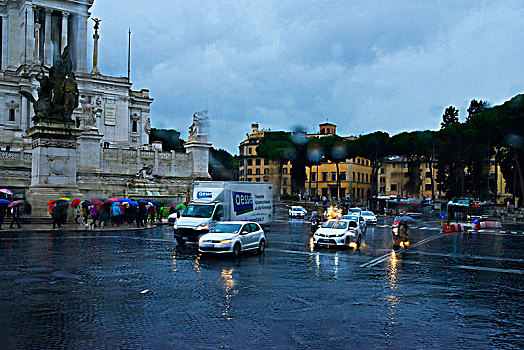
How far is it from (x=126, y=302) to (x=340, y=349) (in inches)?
187

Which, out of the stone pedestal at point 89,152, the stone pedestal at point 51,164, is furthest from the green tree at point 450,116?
the stone pedestal at point 51,164

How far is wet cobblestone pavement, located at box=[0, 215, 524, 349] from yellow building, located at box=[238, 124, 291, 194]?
10080 centimetres

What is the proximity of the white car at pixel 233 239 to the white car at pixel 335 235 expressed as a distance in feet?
11.3

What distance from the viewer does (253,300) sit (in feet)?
34.6

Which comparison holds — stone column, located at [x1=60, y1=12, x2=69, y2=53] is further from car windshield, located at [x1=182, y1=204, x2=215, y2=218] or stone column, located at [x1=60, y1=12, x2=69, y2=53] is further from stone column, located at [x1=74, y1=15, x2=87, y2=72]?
car windshield, located at [x1=182, y1=204, x2=215, y2=218]

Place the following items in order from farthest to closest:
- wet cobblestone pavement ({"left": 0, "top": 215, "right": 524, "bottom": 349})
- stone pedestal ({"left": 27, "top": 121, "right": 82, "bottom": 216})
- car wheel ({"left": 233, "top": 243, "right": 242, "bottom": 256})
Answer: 1. stone pedestal ({"left": 27, "top": 121, "right": 82, "bottom": 216})
2. car wheel ({"left": 233, "top": 243, "right": 242, "bottom": 256})
3. wet cobblestone pavement ({"left": 0, "top": 215, "right": 524, "bottom": 349})

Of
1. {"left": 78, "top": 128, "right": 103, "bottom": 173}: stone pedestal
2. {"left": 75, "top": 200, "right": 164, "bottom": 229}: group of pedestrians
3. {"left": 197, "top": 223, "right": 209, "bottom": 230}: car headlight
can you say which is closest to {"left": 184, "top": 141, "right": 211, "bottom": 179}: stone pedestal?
{"left": 78, "top": 128, "right": 103, "bottom": 173}: stone pedestal

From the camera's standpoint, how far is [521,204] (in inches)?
2717

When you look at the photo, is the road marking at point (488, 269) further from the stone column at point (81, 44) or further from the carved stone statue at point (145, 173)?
the stone column at point (81, 44)

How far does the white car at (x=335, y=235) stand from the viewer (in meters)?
22.1

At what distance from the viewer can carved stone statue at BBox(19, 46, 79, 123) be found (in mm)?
29938

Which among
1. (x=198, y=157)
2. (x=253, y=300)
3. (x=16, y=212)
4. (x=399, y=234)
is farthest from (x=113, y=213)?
(x=198, y=157)

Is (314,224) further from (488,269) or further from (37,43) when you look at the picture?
(37,43)

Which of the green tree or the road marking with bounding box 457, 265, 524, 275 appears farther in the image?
the green tree
